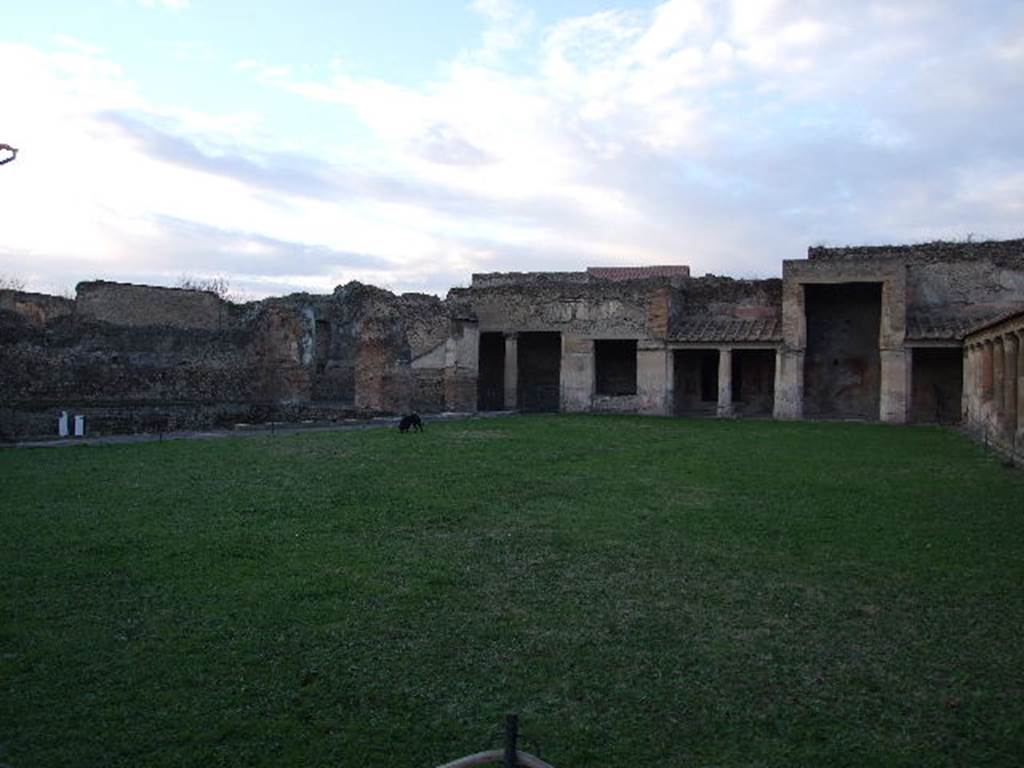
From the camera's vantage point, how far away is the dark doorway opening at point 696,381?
26297 millimetres

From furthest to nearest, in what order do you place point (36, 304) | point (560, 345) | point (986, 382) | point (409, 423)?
point (560, 345) < point (36, 304) < point (986, 382) < point (409, 423)

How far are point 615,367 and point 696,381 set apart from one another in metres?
2.54

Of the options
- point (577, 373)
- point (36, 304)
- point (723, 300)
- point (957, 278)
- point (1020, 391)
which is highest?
point (957, 278)

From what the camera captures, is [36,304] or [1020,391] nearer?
[1020,391]

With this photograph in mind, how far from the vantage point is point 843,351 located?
2498 cm

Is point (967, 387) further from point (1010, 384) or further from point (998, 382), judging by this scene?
point (1010, 384)

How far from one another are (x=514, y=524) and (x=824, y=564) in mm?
2661

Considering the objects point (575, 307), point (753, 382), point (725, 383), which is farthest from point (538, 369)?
Answer: point (725, 383)

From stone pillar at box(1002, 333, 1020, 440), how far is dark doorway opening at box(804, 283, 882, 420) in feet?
29.3

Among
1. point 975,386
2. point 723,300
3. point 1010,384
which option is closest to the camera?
point 1010,384

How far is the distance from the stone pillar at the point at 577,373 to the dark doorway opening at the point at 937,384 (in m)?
8.48

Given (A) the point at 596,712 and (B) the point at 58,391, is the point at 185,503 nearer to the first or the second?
(A) the point at 596,712

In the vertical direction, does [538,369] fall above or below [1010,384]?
above

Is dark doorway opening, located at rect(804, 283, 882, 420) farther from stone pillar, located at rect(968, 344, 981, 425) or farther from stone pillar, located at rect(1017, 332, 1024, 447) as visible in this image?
stone pillar, located at rect(1017, 332, 1024, 447)
